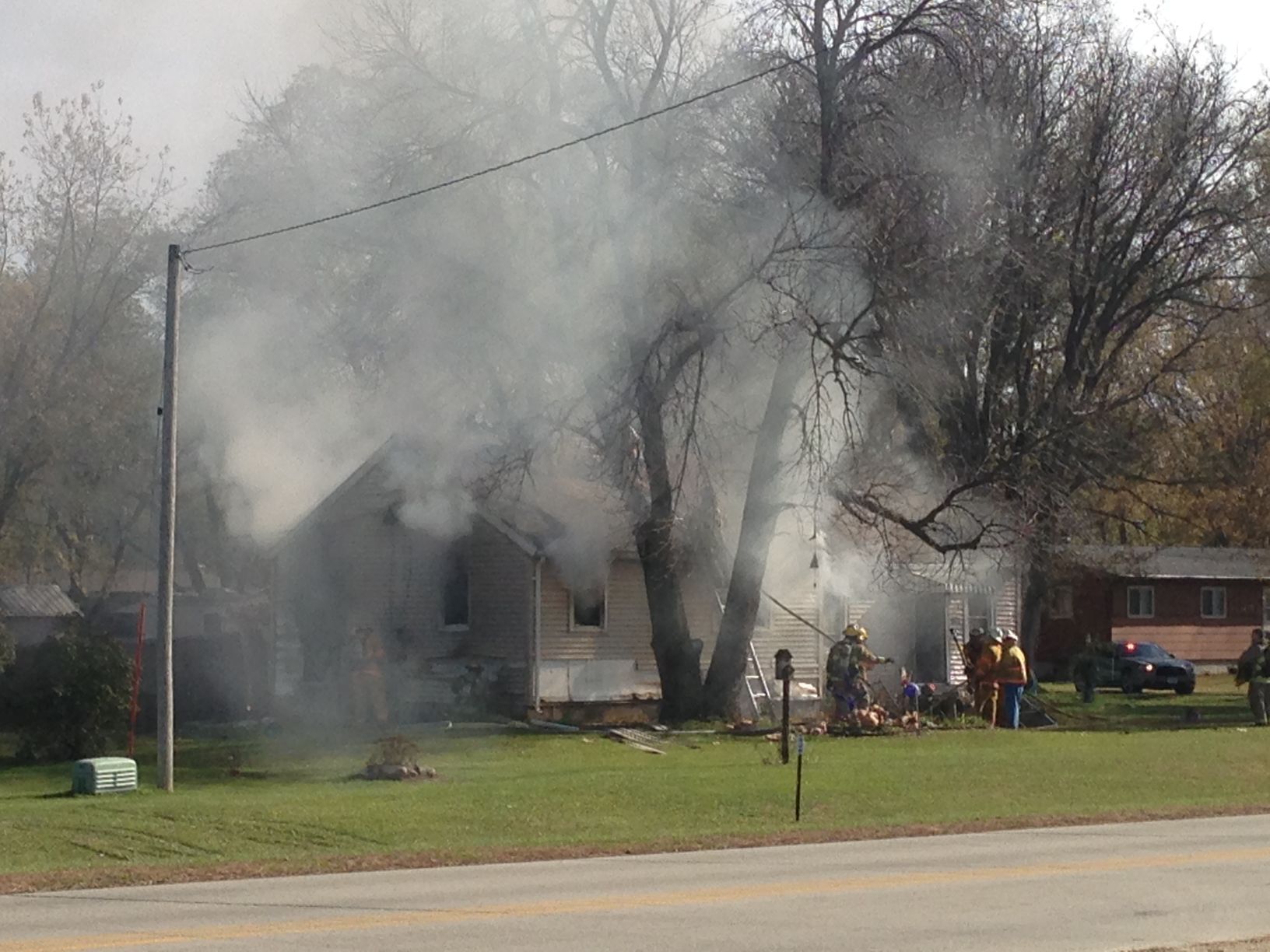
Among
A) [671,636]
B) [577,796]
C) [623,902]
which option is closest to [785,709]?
[577,796]

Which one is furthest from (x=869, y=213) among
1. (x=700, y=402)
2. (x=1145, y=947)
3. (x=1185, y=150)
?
(x=1145, y=947)

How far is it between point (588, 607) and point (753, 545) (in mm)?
3263

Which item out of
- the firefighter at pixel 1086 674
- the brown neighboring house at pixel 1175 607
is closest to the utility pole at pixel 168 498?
the firefighter at pixel 1086 674

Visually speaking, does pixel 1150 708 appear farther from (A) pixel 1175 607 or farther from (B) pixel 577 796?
(B) pixel 577 796

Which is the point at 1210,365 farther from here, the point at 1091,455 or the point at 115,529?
the point at 115,529

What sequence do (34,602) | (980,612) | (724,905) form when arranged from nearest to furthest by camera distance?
(724,905)
(980,612)
(34,602)

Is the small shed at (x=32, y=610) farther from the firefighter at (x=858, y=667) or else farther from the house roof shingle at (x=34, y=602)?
the firefighter at (x=858, y=667)

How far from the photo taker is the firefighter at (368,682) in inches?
1009

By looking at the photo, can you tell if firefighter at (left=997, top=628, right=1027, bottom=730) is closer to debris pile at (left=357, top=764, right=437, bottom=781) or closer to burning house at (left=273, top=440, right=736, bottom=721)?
burning house at (left=273, top=440, right=736, bottom=721)

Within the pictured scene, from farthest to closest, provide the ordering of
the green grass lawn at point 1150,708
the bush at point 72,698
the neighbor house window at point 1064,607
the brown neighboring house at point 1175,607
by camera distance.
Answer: the neighbor house window at point 1064,607, the brown neighboring house at point 1175,607, the green grass lawn at point 1150,708, the bush at point 72,698

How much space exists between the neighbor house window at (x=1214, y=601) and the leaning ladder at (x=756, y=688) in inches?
882

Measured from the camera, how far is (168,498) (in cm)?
1820

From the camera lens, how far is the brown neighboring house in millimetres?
44781

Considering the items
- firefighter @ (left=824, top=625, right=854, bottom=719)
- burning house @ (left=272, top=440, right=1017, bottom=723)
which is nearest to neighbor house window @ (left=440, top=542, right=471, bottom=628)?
burning house @ (left=272, top=440, right=1017, bottom=723)
